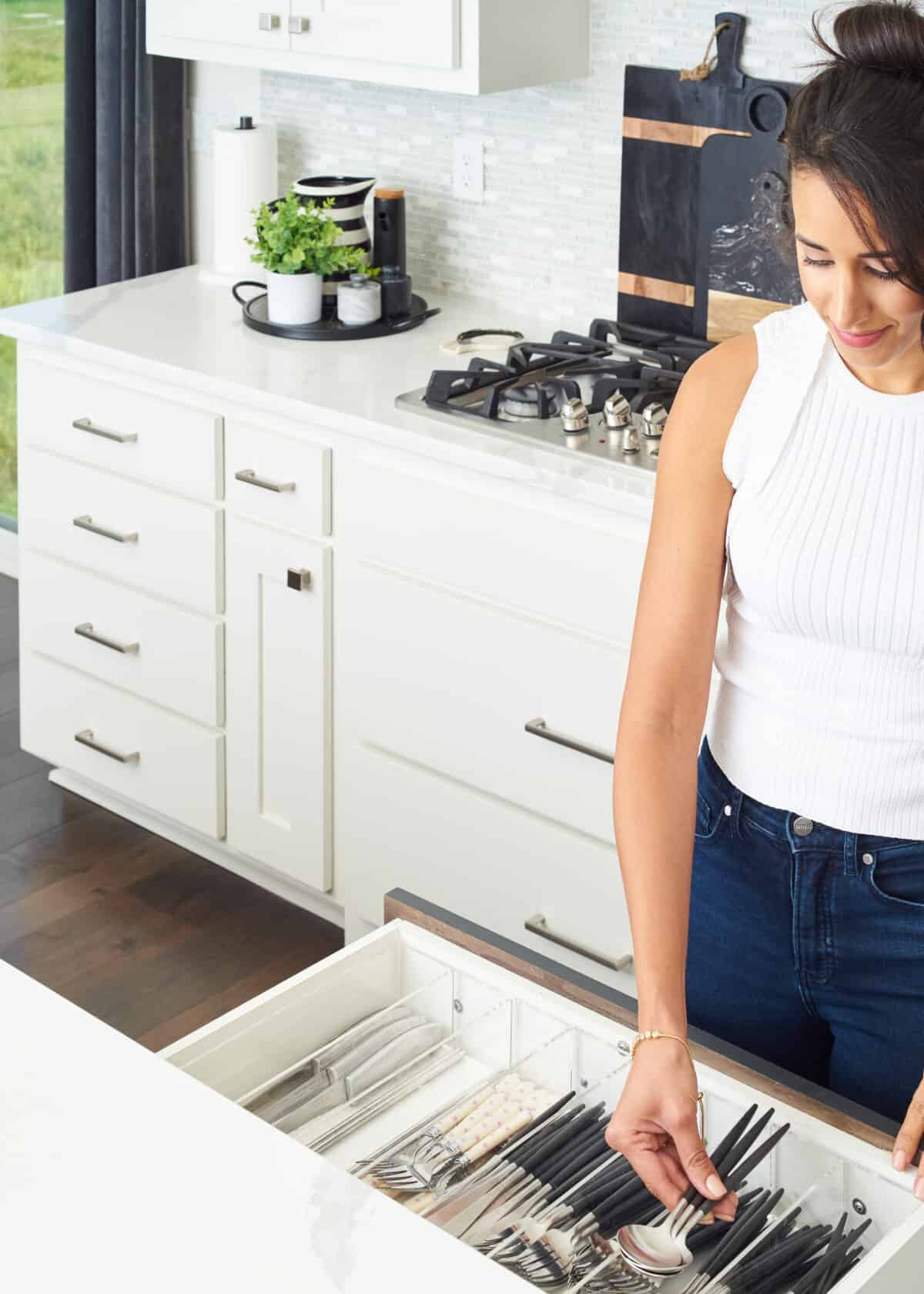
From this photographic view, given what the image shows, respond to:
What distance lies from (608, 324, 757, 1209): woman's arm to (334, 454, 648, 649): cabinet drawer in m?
0.89

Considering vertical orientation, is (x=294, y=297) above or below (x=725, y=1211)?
above

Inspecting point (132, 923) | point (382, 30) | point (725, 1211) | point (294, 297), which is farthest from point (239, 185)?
point (725, 1211)

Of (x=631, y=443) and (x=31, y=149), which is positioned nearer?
(x=631, y=443)

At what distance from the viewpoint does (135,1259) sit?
0.98 meters

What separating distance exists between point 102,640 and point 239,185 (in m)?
0.91

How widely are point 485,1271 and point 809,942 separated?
0.49 meters

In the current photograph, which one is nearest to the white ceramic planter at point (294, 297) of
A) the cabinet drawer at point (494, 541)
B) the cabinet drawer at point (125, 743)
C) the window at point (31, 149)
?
the cabinet drawer at point (494, 541)

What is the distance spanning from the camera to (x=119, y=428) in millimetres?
2998

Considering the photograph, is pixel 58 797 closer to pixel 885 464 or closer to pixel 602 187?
pixel 602 187

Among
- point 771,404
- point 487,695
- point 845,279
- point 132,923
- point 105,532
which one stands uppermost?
point 845,279

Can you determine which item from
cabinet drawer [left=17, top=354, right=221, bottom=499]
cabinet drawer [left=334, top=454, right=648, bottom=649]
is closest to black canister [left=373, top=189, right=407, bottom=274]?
cabinet drawer [left=17, top=354, right=221, bottom=499]

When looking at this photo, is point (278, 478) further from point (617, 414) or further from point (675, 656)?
point (675, 656)

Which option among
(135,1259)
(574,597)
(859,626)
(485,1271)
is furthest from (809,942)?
(574,597)

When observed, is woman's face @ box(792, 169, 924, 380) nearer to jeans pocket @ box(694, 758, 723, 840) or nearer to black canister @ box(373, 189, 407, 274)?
jeans pocket @ box(694, 758, 723, 840)
